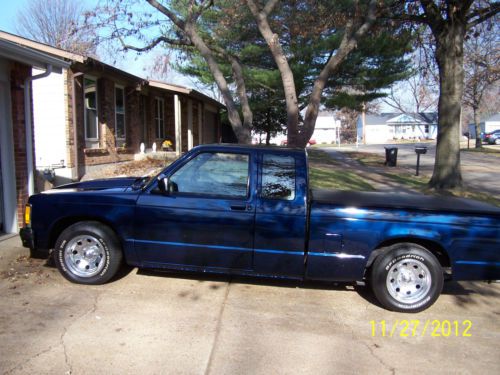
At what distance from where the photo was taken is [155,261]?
5023 mm

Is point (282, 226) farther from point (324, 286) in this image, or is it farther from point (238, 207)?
point (324, 286)

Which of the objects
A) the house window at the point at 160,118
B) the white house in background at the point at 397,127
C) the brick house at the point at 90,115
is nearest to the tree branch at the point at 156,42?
the brick house at the point at 90,115

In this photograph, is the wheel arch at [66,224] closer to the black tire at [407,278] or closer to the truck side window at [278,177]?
the truck side window at [278,177]

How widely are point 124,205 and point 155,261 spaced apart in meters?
0.69

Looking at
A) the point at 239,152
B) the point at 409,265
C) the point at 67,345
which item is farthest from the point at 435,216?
the point at 67,345

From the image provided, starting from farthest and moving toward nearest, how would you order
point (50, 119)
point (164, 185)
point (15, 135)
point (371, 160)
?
1. point (371, 160)
2. point (50, 119)
3. point (15, 135)
4. point (164, 185)

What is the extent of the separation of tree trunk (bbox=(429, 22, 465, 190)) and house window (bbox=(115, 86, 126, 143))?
9.71 metres

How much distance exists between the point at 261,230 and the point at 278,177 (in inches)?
23.8

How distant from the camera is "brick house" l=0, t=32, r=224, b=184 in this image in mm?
11734

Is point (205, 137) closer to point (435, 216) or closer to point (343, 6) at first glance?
point (343, 6)

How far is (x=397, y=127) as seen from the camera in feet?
289

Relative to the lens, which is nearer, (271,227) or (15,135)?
(271,227)
